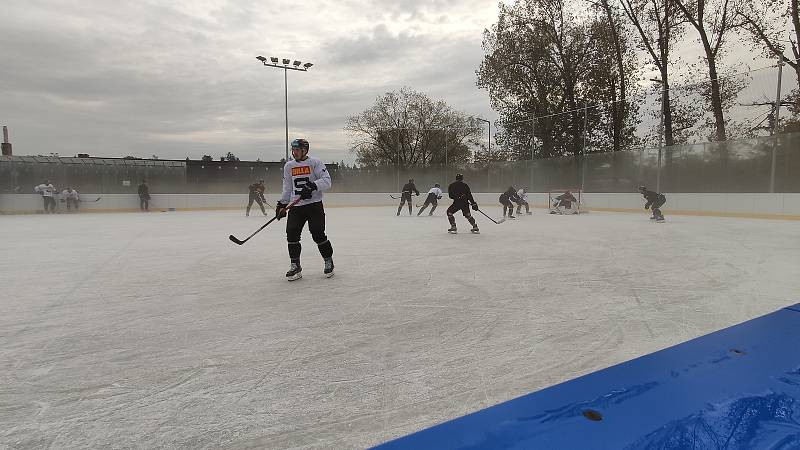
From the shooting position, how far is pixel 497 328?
9.84 ft

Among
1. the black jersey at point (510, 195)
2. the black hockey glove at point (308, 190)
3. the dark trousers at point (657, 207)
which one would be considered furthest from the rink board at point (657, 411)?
the black jersey at point (510, 195)

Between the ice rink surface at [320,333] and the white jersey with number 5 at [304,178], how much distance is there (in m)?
0.91

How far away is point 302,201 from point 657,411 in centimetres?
411

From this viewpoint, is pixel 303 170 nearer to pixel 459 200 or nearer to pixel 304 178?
pixel 304 178

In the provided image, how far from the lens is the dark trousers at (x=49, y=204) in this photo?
18.1 m

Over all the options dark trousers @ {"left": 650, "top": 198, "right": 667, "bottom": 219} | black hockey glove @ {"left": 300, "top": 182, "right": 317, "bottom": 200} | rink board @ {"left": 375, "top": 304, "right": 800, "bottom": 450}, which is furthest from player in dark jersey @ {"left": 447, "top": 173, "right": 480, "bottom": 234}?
rink board @ {"left": 375, "top": 304, "right": 800, "bottom": 450}

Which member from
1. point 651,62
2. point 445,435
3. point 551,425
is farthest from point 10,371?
point 651,62

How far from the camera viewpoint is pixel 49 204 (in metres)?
18.2

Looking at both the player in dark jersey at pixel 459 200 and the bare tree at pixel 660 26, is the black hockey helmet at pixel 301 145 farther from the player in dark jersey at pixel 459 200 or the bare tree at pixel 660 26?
the bare tree at pixel 660 26

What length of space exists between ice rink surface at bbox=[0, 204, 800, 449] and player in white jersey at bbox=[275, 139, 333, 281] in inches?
12.9

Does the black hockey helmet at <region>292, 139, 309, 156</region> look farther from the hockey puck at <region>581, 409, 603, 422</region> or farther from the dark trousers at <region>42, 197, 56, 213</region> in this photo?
the dark trousers at <region>42, 197, 56, 213</region>

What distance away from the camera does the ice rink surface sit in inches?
72.9

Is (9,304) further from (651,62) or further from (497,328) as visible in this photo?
(651,62)

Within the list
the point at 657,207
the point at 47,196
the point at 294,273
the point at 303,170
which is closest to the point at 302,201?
the point at 303,170
